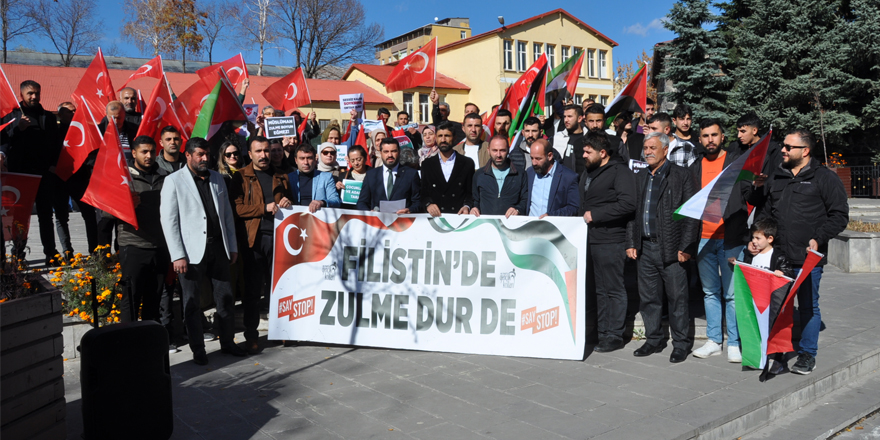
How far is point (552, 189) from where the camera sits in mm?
6984

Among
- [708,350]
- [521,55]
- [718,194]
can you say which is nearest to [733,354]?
[708,350]

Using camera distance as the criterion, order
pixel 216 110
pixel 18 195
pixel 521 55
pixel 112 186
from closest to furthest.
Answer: pixel 112 186, pixel 18 195, pixel 216 110, pixel 521 55

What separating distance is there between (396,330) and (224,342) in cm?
178

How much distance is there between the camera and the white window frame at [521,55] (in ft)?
182

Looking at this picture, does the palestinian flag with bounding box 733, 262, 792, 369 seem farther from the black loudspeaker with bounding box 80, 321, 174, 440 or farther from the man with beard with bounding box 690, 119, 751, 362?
the black loudspeaker with bounding box 80, 321, 174, 440

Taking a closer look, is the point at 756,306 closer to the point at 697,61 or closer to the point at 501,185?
the point at 501,185

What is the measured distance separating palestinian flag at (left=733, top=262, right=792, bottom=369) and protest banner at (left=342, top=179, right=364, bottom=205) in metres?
4.20

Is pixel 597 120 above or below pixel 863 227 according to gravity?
above

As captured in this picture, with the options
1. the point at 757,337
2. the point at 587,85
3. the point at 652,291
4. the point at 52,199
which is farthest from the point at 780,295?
the point at 587,85

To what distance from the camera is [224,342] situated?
675 cm

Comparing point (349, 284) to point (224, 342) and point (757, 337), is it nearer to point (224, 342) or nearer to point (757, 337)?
point (224, 342)

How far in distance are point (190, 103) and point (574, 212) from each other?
6083 mm

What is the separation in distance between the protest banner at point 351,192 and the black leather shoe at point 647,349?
11.7 feet

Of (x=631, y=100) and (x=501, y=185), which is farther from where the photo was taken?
(x=631, y=100)
